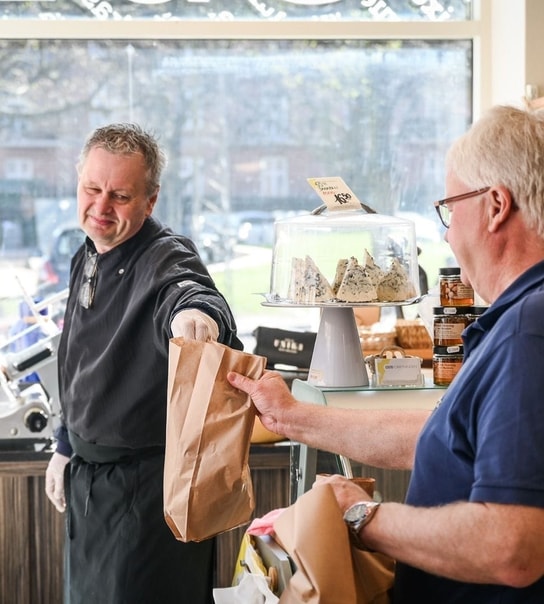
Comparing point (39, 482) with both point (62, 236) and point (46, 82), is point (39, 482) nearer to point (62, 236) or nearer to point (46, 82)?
point (62, 236)

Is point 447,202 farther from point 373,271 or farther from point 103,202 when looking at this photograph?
point 103,202

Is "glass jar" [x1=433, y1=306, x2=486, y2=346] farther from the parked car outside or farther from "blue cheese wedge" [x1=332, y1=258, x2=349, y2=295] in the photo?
the parked car outside

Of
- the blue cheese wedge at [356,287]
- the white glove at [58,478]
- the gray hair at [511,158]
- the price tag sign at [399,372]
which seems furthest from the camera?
the white glove at [58,478]

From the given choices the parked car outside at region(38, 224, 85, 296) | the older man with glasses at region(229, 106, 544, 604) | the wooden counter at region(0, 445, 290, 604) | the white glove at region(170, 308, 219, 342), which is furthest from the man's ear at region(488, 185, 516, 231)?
the parked car outside at region(38, 224, 85, 296)

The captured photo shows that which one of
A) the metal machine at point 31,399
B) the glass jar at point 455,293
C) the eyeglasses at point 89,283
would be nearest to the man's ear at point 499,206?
the glass jar at point 455,293

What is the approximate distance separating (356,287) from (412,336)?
4.44 ft

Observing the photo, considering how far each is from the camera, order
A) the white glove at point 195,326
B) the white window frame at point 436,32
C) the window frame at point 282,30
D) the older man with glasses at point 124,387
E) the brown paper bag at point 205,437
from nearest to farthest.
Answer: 1. the brown paper bag at point 205,437
2. the white glove at point 195,326
3. the older man with glasses at point 124,387
4. the white window frame at point 436,32
5. the window frame at point 282,30

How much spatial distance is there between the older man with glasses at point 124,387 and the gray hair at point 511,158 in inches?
39.9

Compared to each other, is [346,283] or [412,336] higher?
[346,283]

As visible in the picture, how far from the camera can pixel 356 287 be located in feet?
7.18

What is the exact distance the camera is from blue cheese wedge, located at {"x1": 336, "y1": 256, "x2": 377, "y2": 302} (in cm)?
218

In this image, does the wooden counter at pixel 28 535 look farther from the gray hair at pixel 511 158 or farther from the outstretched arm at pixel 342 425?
the gray hair at pixel 511 158

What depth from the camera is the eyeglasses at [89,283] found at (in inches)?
98.0

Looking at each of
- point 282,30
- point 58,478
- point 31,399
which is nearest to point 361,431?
point 58,478
